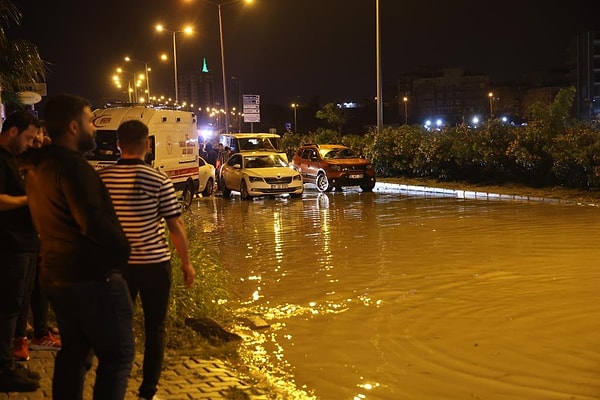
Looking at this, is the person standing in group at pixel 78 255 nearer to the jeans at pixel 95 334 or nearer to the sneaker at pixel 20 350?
the jeans at pixel 95 334

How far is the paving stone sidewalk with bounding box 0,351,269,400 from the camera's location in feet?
16.8

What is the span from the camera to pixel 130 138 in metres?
4.71

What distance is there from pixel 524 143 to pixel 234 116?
97.0 m

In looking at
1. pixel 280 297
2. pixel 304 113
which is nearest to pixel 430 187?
pixel 280 297

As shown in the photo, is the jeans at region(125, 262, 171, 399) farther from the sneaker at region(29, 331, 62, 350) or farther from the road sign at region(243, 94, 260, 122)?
the road sign at region(243, 94, 260, 122)

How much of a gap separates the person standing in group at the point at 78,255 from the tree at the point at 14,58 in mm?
6563

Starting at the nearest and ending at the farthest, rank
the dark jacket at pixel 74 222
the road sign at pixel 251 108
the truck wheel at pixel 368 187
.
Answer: the dark jacket at pixel 74 222 < the truck wheel at pixel 368 187 < the road sign at pixel 251 108

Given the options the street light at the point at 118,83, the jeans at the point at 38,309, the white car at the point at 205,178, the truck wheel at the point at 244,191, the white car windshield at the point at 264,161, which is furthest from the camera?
the street light at the point at 118,83

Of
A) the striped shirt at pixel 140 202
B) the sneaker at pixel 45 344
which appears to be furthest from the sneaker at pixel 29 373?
the striped shirt at pixel 140 202

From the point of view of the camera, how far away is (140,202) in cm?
461

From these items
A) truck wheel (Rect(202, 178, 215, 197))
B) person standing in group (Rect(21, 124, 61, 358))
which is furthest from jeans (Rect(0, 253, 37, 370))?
truck wheel (Rect(202, 178, 215, 197))

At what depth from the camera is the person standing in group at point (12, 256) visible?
5047 mm

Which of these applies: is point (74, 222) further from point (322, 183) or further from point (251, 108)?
point (251, 108)

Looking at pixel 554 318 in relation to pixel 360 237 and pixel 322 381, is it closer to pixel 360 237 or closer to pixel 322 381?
pixel 322 381
